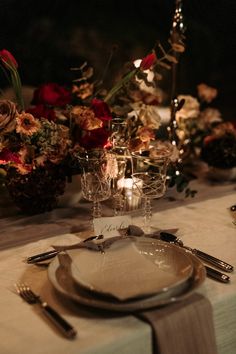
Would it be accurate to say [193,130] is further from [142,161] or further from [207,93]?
[142,161]

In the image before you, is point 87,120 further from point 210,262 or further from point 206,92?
point 206,92

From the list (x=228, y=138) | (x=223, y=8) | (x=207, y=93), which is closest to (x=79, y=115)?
(x=228, y=138)

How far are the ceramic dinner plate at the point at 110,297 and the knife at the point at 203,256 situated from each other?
98 millimetres

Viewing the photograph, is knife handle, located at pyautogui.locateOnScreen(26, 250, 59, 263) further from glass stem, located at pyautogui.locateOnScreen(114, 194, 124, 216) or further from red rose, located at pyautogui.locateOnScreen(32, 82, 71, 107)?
red rose, located at pyautogui.locateOnScreen(32, 82, 71, 107)

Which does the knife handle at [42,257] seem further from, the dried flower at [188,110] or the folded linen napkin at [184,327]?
the dried flower at [188,110]

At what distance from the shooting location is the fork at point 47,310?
76 cm

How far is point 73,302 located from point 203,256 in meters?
0.32

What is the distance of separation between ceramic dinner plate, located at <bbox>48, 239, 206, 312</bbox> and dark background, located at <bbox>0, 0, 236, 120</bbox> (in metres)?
0.87

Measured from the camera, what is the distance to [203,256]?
102 cm

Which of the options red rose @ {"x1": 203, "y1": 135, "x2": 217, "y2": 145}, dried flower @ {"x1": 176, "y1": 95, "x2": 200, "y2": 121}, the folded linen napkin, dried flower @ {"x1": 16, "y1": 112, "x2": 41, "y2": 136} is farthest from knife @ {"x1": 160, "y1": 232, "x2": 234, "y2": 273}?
dried flower @ {"x1": 176, "y1": 95, "x2": 200, "y2": 121}

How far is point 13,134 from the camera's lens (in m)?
1.21

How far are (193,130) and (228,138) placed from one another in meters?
0.21

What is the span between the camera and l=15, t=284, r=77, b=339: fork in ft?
2.49

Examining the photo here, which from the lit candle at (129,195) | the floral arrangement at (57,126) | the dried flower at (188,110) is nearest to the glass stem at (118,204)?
the lit candle at (129,195)
